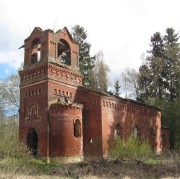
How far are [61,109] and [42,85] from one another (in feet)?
9.25

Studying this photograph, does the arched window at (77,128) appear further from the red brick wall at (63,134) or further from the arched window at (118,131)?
the arched window at (118,131)

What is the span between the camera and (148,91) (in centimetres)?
5078

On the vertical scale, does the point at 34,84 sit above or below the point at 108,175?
above

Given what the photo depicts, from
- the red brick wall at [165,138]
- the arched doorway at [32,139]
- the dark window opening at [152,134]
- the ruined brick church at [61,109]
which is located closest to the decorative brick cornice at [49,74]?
the ruined brick church at [61,109]

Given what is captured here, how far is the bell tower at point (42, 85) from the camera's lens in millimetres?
26891

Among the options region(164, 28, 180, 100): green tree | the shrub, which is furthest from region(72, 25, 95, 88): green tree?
the shrub

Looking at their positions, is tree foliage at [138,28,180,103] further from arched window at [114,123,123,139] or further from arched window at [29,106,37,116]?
arched window at [29,106,37,116]

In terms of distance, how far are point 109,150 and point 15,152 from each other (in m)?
12.5

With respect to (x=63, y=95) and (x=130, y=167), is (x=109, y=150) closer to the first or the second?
(x=63, y=95)

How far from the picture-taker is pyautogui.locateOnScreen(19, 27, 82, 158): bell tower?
26.9 metres

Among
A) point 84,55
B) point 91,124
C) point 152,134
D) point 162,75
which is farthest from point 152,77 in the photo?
point 91,124

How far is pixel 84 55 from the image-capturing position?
5303cm

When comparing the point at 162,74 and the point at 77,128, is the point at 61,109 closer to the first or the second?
the point at 77,128

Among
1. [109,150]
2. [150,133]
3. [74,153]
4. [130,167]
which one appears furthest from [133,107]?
[130,167]
